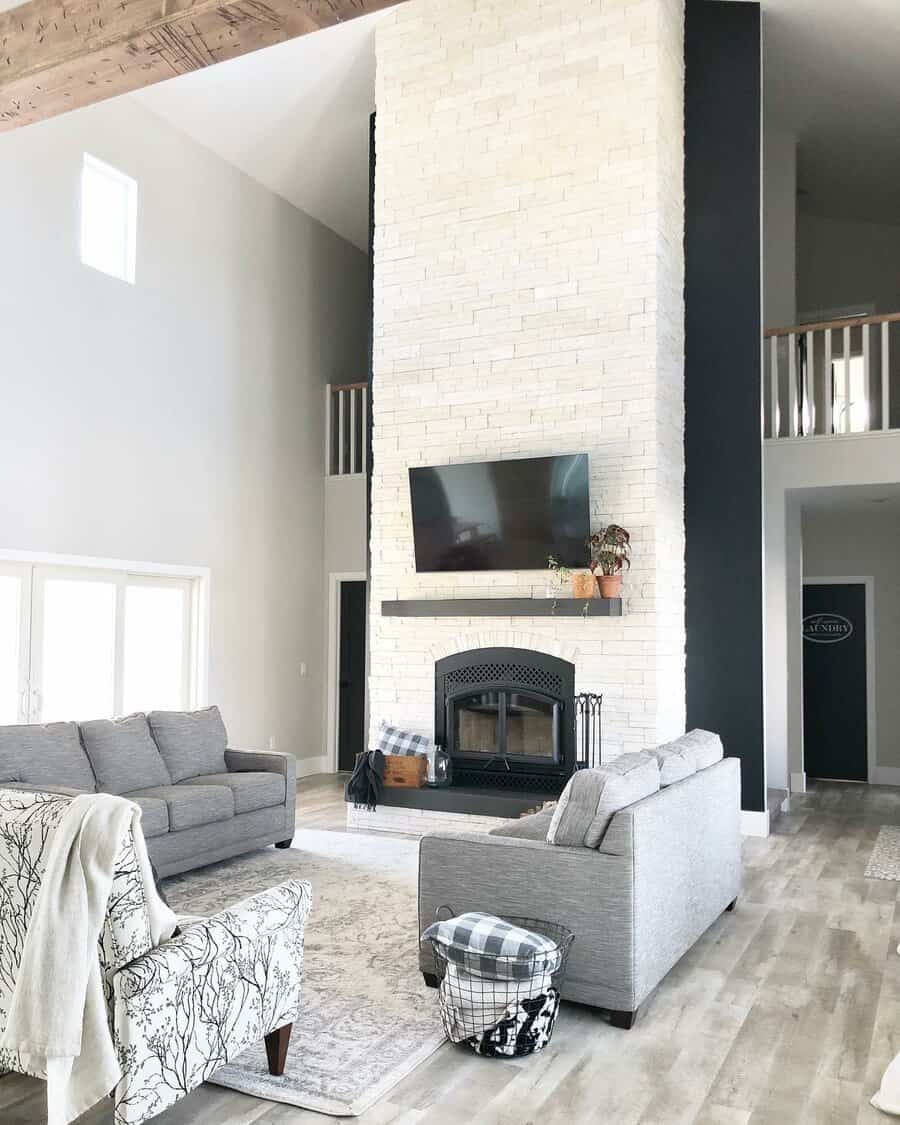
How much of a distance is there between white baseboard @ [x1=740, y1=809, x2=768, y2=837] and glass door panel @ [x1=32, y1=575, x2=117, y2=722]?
4581 mm

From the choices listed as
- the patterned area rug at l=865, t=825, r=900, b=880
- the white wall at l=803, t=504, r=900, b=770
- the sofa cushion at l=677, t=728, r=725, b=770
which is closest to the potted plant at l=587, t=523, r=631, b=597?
the sofa cushion at l=677, t=728, r=725, b=770

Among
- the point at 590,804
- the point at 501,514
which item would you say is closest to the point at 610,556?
the point at 501,514

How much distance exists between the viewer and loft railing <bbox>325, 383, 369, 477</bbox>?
9969mm

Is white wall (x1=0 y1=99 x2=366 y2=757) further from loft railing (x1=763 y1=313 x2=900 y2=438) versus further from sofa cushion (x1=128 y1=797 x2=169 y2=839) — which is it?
loft railing (x1=763 y1=313 x2=900 y2=438)

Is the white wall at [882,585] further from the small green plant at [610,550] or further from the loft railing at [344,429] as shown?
the loft railing at [344,429]

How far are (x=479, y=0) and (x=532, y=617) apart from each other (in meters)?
4.38

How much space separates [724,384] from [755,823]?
9.92ft

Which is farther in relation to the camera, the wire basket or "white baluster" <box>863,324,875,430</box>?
"white baluster" <box>863,324,875,430</box>

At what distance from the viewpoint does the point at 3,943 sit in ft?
8.93

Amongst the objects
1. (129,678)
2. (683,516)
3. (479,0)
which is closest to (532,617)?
(683,516)

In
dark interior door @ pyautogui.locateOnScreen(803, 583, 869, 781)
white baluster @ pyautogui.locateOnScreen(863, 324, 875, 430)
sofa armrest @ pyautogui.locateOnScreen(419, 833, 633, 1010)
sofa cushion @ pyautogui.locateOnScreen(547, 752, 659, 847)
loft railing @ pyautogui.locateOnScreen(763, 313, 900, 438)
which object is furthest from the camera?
dark interior door @ pyautogui.locateOnScreen(803, 583, 869, 781)

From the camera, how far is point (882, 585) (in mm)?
9391

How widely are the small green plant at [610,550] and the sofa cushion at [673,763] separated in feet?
6.91

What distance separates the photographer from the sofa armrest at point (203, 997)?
258cm
